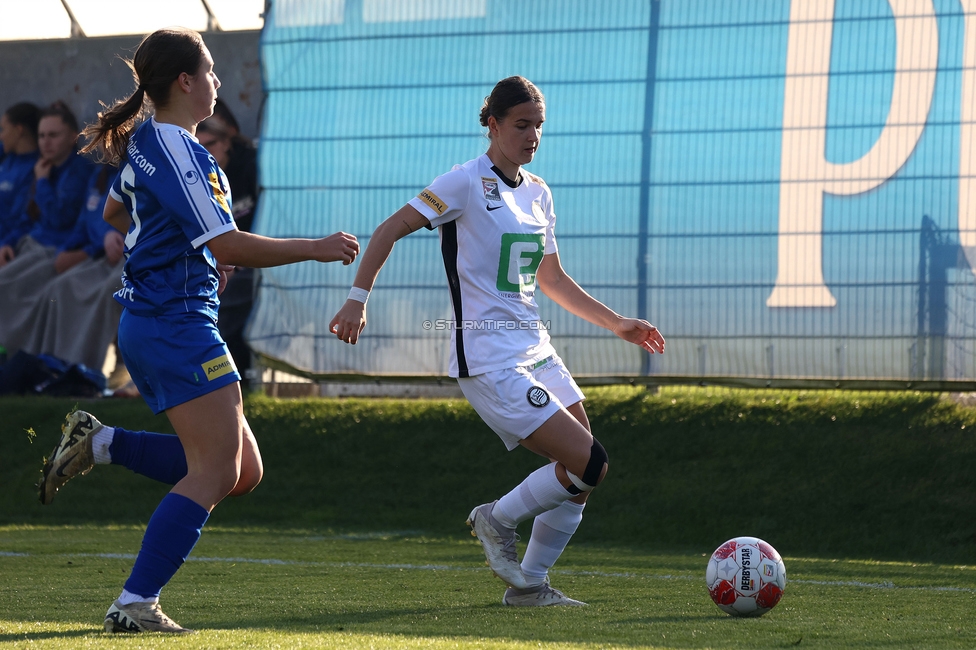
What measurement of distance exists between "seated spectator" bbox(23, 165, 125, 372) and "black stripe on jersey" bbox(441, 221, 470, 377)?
289 inches

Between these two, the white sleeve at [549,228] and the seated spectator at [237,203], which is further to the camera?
the seated spectator at [237,203]

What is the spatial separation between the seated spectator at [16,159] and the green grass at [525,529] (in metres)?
2.99

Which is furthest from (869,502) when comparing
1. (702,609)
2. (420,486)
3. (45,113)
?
(45,113)

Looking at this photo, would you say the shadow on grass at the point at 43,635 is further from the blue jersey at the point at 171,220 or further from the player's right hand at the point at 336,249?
the player's right hand at the point at 336,249

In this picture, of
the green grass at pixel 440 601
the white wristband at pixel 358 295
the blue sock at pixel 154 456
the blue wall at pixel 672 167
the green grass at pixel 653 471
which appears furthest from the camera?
the blue wall at pixel 672 167

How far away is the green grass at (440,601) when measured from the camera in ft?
11.9

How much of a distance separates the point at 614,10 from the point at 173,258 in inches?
277

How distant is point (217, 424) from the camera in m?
3.58

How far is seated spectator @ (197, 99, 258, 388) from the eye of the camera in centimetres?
1081

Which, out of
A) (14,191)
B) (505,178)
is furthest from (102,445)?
(14,191)

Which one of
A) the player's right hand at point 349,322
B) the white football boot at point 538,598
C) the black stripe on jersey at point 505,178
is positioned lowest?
the white football boot at point 538,598

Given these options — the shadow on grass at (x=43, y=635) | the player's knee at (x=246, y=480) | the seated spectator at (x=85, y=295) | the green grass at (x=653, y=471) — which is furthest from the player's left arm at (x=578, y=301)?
the seated spectator at (x=85, y=295)

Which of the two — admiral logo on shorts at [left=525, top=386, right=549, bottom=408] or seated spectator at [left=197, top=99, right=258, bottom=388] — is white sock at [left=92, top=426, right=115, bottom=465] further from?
seated spectator at [left=197, top=99, right=258, bottom=388]

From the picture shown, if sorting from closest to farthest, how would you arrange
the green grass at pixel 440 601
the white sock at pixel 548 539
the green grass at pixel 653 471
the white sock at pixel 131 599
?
the white sock at pixel 131 599
the green grass at pixel 440 601
the white sock at pixel 548 539
the green grass at pixel 653 471
